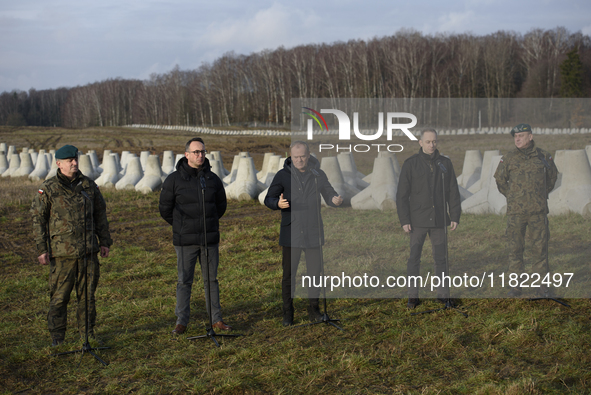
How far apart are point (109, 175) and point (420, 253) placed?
15.0 meters

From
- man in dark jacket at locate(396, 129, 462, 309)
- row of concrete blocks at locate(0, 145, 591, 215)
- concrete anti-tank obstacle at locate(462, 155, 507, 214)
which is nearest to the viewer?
man in dark jacket at locate(396, 129, 462, 309)

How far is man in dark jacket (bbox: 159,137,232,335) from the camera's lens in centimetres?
503

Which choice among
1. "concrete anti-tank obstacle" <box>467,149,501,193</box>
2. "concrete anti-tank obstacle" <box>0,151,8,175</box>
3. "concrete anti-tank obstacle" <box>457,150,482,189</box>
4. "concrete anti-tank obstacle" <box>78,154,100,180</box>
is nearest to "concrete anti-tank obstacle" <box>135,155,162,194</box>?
"concrete anti-tank obstacle" <box>78,154,100,180</box>

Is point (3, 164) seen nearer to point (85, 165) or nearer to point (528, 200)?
point (85, 165)

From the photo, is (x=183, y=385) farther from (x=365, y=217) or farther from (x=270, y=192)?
(x=365, y=217)

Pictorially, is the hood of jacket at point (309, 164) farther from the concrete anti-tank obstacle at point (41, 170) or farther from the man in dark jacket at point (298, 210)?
the concrete anti-tank obstacle at point (41, 170)

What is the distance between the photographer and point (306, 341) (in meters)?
4.84

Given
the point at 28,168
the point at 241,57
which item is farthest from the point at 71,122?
the point at 28,168

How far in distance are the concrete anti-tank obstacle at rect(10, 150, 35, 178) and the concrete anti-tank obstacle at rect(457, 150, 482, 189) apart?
1816 cm

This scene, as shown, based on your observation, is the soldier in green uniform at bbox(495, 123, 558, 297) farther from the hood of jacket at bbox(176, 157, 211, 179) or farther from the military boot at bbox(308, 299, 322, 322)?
the hood of jacket at bbox(176, 157, 211, 179)

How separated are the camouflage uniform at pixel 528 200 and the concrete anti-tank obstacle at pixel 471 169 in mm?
6939

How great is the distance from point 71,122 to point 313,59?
70.4m

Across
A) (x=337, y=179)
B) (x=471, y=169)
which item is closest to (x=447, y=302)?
(x=337, y=179)

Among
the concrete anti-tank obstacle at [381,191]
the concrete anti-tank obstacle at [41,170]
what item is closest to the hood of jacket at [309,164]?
the concrete anti-tank obstacle at [381,191]
